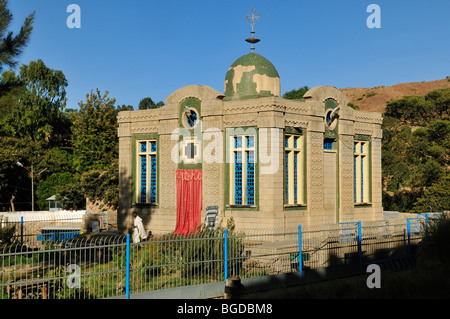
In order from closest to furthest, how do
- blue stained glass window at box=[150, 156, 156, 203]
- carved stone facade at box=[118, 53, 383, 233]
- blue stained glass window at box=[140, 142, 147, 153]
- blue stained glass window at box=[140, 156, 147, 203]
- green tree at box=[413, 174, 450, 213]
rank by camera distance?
carved stone facade at box=[118, 53, 383, 233]
blue stained glass window at box=[150, 156, 156, 203]
blue stained glass window at box=[140, 156, 147, 203]
blue stained glass window at box=[140, 142, 147, 153]
green tree at box=[413, 174, 450, 213]

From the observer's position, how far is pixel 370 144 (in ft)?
92.7

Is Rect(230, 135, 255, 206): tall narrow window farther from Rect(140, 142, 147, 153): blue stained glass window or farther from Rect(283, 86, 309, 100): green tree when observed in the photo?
Rect(283, 86, 309, 100): green tree

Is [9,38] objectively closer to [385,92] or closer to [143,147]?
[143,147]

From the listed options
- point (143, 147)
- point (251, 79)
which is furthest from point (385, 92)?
point (143, 147)

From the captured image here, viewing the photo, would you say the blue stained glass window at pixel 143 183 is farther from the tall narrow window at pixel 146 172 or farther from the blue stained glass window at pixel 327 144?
the blue stained glass window at pixel 327 144

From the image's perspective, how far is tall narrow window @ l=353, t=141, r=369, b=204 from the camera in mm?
27273

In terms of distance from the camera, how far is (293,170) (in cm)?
2352

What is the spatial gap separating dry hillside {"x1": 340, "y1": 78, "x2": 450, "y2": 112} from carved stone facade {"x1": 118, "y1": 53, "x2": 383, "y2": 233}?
83.8 metres

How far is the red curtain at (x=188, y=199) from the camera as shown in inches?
955

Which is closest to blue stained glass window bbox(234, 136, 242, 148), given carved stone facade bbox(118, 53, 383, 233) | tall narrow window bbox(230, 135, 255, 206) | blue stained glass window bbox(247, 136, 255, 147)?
tall narrow window bbox(230, 135, 255, 206)

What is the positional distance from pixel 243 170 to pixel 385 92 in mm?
99570

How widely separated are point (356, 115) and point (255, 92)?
20.1ft
